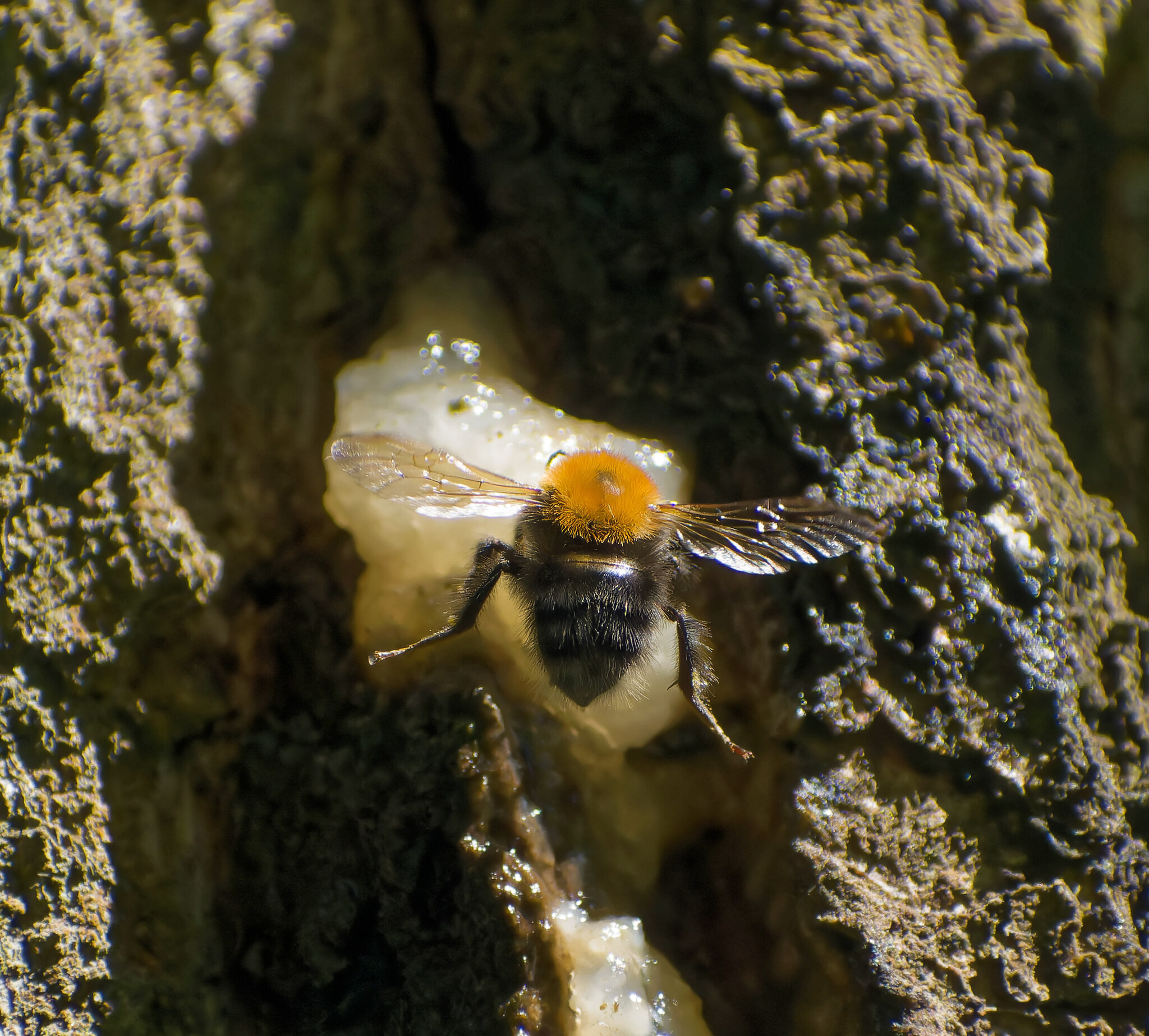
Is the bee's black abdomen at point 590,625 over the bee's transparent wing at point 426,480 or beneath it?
beneath

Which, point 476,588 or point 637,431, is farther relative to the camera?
point 637,431

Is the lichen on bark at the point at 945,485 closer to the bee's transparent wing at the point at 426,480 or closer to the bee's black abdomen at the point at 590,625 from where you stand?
the bee's black abdomen at the point at 590,625

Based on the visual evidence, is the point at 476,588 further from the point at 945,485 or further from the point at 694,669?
the point at 945,485

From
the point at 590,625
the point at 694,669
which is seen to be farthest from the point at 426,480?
the point at 694,669

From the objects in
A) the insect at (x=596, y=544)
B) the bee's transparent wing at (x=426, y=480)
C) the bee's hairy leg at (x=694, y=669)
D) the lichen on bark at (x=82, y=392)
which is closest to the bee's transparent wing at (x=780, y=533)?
the insect at (x=596, y=544)

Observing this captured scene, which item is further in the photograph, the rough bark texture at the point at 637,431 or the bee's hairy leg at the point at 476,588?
the bee's hairy leg at the point at 476,588

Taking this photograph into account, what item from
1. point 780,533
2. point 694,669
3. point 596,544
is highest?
point 780,533

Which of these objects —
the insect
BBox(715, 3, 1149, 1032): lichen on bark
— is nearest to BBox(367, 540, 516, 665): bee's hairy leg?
the insect
